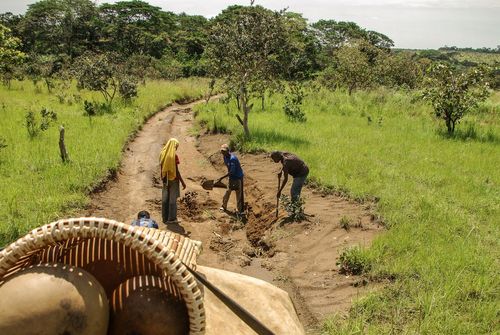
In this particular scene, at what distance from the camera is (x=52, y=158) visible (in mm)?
9633

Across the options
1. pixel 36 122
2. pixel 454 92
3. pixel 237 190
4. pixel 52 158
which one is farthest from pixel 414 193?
pixel 36 122

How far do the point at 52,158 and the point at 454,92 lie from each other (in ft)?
39.8

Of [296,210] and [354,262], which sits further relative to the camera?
[296,210]

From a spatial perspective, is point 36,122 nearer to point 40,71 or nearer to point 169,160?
point 169,160

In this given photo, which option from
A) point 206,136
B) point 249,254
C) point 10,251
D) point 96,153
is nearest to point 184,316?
point 10,251

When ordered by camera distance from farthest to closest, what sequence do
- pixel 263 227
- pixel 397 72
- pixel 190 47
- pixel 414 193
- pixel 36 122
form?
pixel 190 47, pixel 397 72, pixel 36 122, pixel 414 193, pixel 263 227

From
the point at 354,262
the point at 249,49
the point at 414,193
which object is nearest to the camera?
the point at 354,262

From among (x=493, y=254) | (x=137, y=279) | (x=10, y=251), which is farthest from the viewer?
(x=493, y=254)

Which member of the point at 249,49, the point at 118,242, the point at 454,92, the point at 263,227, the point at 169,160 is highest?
the point at 249,49

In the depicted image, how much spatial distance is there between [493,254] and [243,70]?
899cm

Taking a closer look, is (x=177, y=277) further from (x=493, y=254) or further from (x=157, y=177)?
(x=157, y=177)

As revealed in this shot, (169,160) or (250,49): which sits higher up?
(250,49)

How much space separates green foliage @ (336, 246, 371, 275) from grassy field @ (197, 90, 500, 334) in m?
0.10

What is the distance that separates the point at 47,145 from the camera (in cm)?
1081
